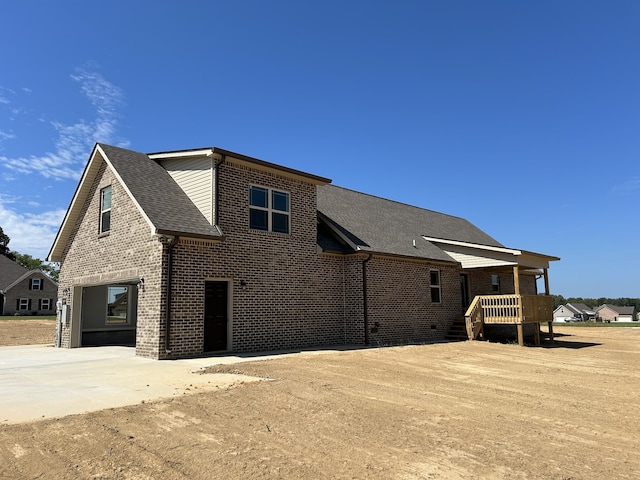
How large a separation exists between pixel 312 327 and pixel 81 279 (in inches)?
339

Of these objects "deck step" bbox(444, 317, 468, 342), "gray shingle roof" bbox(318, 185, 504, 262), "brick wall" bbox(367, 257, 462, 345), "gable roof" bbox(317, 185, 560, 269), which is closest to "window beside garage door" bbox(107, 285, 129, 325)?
"gable roof" bbox(317, 185, 560, 269)

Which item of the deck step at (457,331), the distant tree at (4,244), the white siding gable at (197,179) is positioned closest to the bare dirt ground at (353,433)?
the white siding gable at (197,179)

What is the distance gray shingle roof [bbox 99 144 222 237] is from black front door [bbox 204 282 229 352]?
1.76 meters

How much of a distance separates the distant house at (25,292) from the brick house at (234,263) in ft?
147

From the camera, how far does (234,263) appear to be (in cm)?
1437

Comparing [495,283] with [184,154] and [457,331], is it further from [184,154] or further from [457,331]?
[184,154]

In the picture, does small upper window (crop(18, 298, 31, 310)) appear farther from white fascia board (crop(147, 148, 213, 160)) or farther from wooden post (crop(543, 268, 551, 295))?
wooden post (crop(543, 268, 551, 295))

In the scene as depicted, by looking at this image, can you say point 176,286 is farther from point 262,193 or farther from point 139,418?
point 139,418

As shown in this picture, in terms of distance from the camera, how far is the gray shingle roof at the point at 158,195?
514 inches

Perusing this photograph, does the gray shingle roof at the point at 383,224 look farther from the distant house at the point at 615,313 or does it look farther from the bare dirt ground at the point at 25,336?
the distant house at the point at 615,313

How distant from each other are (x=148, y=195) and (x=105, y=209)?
306 centimetres

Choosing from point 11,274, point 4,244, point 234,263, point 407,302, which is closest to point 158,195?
point 234,263

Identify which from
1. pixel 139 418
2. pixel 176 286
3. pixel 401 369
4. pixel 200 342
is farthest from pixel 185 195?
pixel 139 418

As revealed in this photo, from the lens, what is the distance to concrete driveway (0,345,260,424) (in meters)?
7.12
